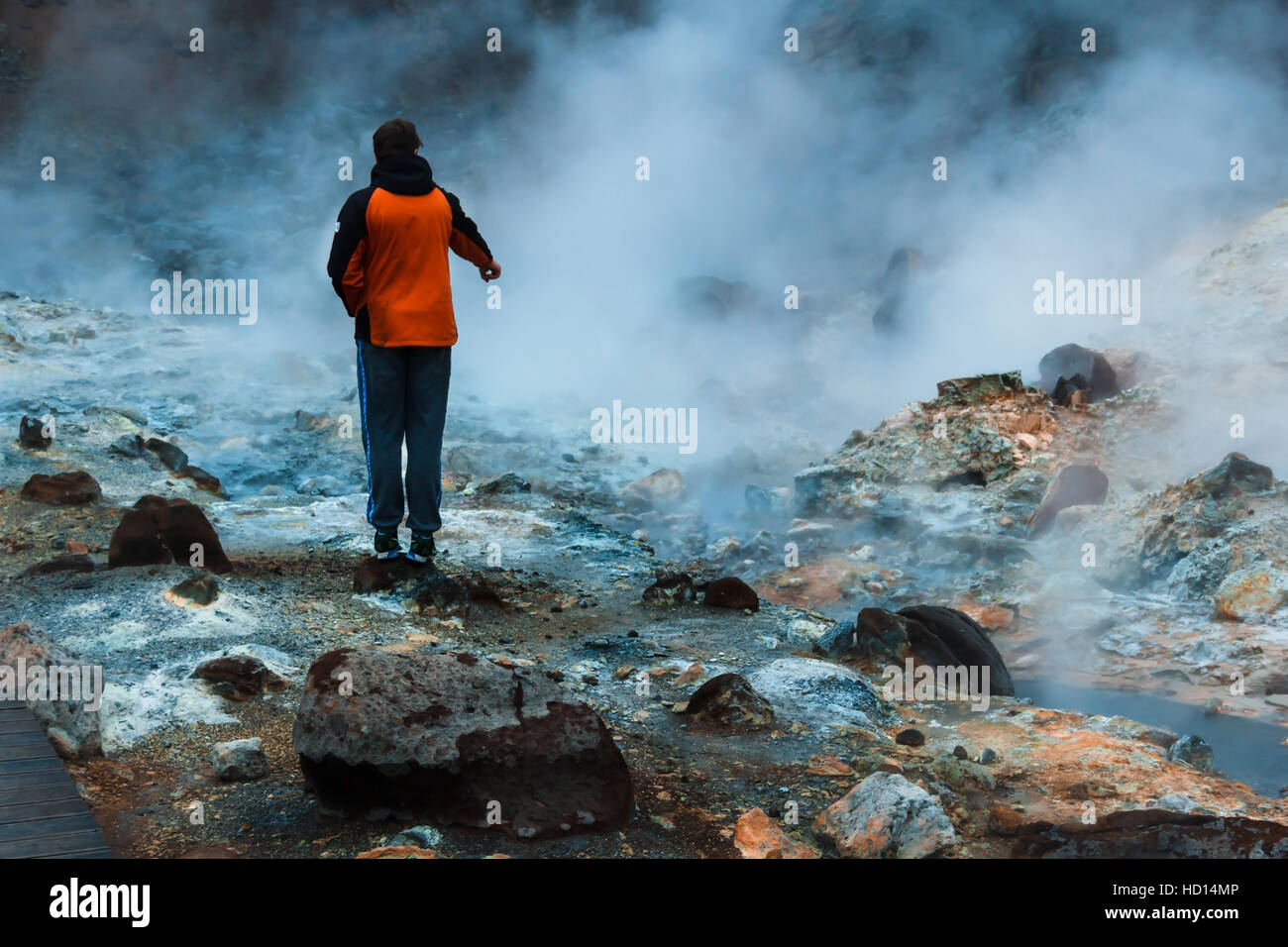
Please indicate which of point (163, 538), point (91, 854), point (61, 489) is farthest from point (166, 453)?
point (91, 854)

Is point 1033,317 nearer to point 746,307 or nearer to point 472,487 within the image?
point 746,307

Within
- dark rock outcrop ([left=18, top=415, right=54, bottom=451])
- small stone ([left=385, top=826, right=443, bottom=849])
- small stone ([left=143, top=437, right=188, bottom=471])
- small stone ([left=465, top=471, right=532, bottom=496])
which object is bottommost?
small stone ([left=385, top=826, right=443, bottom=849])

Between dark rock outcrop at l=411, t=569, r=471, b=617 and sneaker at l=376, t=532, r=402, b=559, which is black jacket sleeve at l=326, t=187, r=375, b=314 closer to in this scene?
sneaker at l=376, t=532, r=402, b=559

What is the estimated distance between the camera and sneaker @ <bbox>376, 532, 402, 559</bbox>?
12.4 feet

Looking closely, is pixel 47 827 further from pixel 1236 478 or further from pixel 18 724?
pixel 1236 478

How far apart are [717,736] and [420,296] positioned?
68.9 inches

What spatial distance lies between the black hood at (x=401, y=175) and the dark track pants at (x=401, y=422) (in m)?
0.51

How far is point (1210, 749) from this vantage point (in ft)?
9.20

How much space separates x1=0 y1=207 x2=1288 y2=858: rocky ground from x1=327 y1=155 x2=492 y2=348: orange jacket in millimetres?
901

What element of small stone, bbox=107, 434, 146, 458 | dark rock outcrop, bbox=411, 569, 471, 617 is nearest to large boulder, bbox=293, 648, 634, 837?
dark rock outcrop, bbox=411, 569, 471, 617

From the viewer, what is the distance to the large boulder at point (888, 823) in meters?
1.98

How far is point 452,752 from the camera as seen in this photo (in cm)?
202

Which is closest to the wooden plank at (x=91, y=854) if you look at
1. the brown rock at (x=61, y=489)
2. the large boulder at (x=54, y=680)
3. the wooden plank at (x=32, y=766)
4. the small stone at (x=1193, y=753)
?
the wooden plank at (x=32, y=766)

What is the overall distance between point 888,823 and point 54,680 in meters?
1.83
